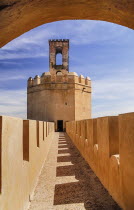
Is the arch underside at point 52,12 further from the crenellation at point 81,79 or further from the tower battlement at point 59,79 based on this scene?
the crenellation at point 81,79

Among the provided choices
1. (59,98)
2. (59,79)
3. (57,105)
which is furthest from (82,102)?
(59,79)

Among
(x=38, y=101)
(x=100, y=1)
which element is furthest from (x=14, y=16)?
(x=38, y=101)

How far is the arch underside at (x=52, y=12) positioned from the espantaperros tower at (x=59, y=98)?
18.2 metres

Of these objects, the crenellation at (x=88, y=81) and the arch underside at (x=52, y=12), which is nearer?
the arch underside at (x=52, y=12)

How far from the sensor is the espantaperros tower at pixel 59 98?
21828mm

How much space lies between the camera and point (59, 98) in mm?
22016

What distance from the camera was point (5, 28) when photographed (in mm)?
3018

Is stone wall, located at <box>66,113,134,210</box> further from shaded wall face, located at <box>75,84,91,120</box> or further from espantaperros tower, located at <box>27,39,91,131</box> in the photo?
shaded wall face, located at <box>75,84,91,120</box>

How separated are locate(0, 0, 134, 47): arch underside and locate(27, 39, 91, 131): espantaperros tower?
59.8 feet

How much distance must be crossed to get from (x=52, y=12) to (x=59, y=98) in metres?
18.7

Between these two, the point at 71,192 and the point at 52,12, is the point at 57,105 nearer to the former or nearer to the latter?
the point at 52,12

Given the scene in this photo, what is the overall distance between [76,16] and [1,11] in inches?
52.9

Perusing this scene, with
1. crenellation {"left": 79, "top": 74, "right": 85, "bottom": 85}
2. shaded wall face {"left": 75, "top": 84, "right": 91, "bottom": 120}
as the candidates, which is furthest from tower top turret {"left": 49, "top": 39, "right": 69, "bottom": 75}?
shaded wall face {"left": 75, "top": 84, "right": 91, "bottom": 120}

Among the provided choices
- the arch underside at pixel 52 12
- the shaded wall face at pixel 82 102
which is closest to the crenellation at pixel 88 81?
the shaded wall face at pixel 82 102
